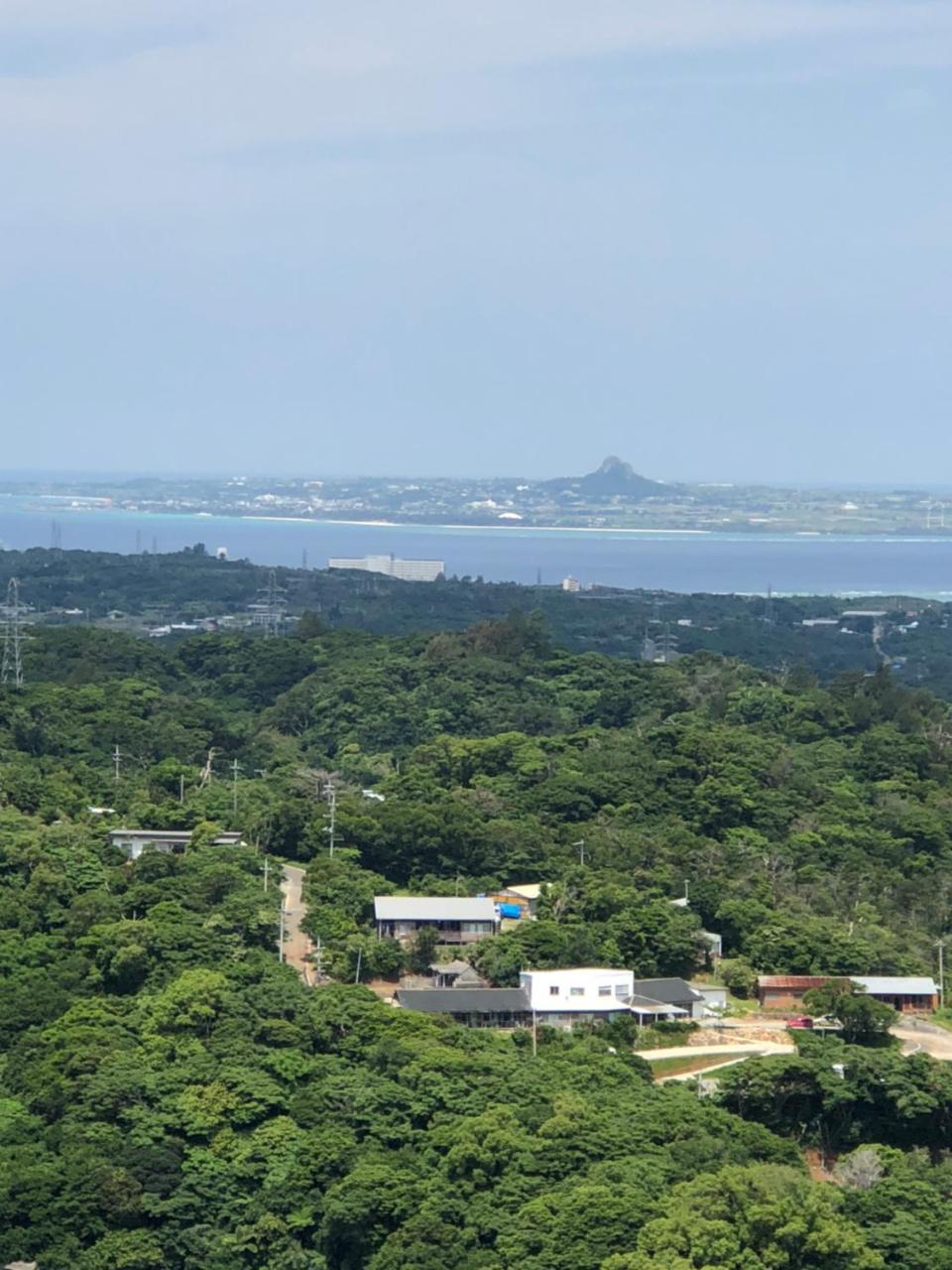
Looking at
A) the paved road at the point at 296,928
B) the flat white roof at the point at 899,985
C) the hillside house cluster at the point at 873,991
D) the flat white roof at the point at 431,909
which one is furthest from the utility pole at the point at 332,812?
the flat white roof at the point at 899,985

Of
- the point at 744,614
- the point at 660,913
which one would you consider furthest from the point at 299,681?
the point at 744,614

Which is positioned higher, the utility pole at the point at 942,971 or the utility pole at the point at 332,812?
the utility pole at the point at 332,812

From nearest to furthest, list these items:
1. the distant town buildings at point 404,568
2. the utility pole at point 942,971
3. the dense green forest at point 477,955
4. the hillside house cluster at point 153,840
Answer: the dense green forest at point 477,955 < the utility pole at point 942,971 < the hillside house cluster at point 153,840 < the distant town buildings at point 404,568

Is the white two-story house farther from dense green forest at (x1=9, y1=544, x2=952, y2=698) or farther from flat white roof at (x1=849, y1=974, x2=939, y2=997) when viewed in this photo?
dense green forest at (x1=9, y1=544, x2=952, y2=698)

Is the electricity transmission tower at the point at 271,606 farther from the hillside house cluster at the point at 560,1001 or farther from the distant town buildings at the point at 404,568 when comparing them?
the hillside house cluster at the point at 560,1001

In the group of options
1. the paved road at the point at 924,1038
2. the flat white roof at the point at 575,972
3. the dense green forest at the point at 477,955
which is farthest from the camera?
the flat white roof at the point at 575,972

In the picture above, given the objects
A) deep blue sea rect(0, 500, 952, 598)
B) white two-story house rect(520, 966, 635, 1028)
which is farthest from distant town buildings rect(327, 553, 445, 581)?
white two-story house rect(520, 966, 635, 1028)
